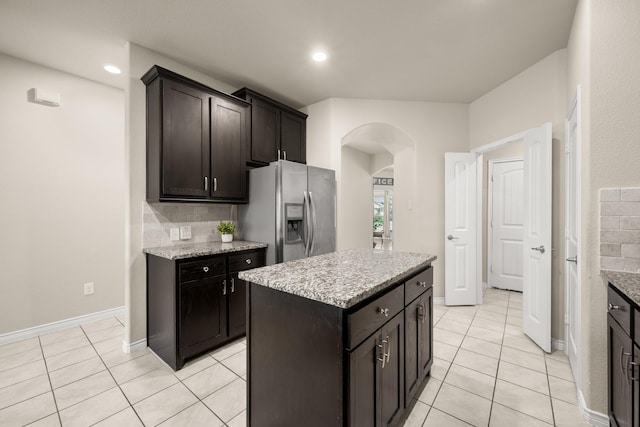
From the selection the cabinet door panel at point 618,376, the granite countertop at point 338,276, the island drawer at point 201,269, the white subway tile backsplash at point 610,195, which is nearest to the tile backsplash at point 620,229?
the white subway tile backsplash at point 610,195

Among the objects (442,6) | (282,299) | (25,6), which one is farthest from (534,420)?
(25,6)

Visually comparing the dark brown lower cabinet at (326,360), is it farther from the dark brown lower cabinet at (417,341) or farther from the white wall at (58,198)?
the white wall at (58,198)

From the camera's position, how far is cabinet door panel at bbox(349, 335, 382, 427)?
1102mm

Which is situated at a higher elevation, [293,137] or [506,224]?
[293,137]

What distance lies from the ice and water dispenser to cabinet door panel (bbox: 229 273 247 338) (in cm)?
63

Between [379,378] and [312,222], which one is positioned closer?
[379,378]

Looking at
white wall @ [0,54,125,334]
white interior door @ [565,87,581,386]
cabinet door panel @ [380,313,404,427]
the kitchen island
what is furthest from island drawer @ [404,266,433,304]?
white wall @ [0,54,125,334]

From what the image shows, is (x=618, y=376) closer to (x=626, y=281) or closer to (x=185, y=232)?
(x=626, y=281)

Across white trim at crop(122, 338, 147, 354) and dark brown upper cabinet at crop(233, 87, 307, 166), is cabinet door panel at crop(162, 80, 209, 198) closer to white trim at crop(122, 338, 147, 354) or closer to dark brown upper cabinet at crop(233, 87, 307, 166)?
dark brown upper cabinet at crop(233, 87, 307, 166)

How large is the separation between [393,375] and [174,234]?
243 cm

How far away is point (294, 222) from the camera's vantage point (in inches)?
118

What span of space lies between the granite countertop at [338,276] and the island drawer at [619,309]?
912 millimetres

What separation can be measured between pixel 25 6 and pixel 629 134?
415 cm

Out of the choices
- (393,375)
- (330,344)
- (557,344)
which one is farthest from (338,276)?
(557,344)
